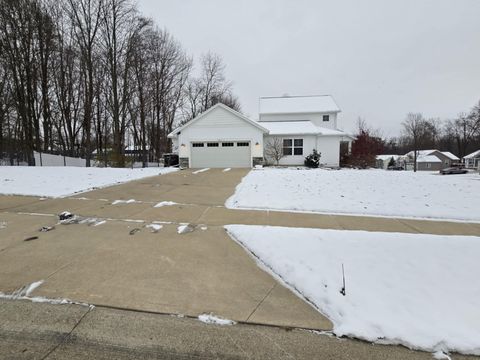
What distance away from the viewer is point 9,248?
168 inches

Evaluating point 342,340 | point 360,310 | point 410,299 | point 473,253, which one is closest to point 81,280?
point 342,340

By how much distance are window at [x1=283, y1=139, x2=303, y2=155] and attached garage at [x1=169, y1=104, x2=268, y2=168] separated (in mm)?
3914

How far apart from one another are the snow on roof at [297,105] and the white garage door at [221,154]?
42.9 feet

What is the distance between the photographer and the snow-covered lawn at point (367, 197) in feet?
23.0

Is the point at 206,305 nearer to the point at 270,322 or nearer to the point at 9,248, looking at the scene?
the point at 270,322

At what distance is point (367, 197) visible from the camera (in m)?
8.37

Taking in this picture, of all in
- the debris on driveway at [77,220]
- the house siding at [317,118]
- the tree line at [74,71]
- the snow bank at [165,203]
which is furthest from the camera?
the house siding at [317,118]

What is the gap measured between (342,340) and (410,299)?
115cm

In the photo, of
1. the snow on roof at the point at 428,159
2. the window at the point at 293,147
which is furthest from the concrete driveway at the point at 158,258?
the snow on roof at the point at 428,159

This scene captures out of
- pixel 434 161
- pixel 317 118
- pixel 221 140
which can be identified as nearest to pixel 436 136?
pixel 434 161

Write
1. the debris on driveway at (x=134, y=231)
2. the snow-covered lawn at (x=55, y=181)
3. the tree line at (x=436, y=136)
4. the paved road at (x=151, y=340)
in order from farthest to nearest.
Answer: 1. the tree line at (x=436, y=136)
2. the snow-covered lawn at (x=55, y=181)
3. the debris on driveway at (x=134, y=231)
4. the paved road at (x=151, y=340)

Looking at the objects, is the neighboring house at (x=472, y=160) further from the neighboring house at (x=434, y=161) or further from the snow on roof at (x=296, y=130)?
the snow on roof at (x=296, y=130)

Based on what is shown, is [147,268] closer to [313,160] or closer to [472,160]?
[313,160]

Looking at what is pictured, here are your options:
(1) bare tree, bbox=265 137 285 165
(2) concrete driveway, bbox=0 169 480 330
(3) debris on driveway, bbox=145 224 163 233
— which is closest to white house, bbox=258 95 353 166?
(1) bare tree, bbox=265 137 285 165
